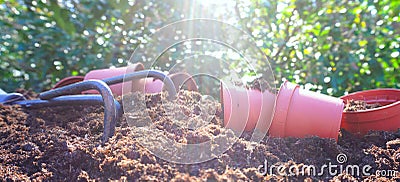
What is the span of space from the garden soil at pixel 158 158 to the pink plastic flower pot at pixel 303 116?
7 centimetres

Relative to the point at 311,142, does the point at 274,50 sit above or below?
above

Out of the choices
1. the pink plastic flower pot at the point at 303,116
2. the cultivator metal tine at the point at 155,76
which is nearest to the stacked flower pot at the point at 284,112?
the pink plastic flower pot at the point at 303,116

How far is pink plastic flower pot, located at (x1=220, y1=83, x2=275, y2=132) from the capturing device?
1.42 meters

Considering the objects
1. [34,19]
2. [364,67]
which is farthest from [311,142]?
[34,19]

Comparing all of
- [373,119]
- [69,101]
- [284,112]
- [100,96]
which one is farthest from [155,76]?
[373,119]

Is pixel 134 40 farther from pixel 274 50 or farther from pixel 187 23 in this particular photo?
pixel 274 50

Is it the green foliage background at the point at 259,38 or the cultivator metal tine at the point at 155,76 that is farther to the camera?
the green foliage background at the point at 259,38

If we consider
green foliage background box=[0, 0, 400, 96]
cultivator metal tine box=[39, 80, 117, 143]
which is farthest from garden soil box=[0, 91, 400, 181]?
green foliage background box=[0, 0, 400, 96]

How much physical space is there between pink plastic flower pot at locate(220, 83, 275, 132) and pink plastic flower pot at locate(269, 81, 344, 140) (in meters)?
Answer: 0.03

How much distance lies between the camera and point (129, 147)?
120 centimetres

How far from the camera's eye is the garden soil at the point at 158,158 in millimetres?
1094

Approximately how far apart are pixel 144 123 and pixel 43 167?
13.6 inches

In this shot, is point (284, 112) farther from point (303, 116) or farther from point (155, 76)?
point (155, 76)

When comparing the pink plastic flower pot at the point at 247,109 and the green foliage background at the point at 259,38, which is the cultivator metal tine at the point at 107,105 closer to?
the pink plastic flower pot at the point at 247,109
